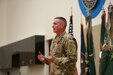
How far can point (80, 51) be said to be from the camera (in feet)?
13.4

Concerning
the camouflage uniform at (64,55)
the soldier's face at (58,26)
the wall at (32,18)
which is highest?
the wall at (32,18)

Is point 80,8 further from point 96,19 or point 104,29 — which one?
point 104,29

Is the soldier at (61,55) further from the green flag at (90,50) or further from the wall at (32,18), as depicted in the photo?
the wall at (32,18)

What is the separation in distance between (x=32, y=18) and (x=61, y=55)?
3532mm

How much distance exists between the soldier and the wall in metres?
1.14

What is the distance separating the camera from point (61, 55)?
289 centimetres

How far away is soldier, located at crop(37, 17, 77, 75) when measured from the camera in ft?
9.22

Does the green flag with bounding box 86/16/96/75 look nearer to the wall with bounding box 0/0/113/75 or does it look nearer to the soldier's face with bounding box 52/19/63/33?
the wall with bounding box 0/0/113/75

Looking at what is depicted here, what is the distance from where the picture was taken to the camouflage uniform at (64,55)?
281 centimetres

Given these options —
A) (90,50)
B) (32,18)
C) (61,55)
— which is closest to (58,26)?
(61,55)

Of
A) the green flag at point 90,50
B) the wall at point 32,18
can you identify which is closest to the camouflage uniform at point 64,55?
the green flag at point 90,50

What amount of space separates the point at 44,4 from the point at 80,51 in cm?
206

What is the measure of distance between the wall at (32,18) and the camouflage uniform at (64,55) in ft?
3.88

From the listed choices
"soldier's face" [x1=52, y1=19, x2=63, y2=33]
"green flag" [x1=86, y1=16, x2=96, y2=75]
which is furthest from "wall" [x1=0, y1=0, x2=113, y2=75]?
"soldier's face" [x1=52, y1=19, x2=63, y2=33]
